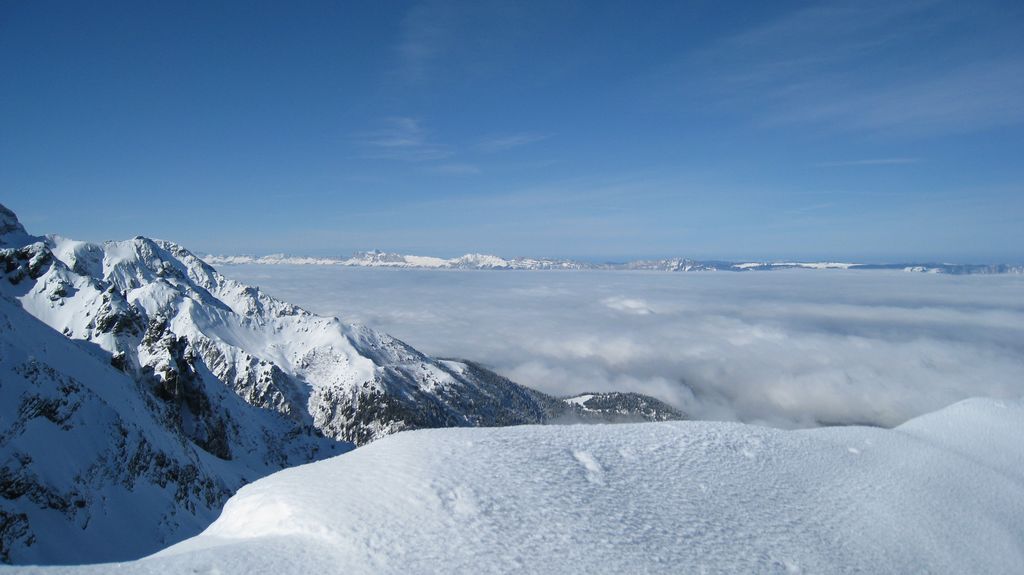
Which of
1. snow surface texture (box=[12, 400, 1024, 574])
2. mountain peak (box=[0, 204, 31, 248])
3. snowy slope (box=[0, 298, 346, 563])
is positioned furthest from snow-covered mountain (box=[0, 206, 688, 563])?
mountain peak (box=[0, 204, 31, 248])

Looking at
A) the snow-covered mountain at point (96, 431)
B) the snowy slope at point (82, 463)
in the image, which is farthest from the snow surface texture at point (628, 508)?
the snow-covered mountain at point (96, 431)

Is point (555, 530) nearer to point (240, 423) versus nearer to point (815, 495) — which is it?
point (815, 495)

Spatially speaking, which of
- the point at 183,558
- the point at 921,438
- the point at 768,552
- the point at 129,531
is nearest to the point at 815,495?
the point at 768,552

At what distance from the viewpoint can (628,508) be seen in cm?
1170

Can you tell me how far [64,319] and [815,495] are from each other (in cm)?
12105

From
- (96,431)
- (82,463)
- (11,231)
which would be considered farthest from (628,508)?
(11,231)

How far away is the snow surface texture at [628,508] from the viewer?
978cm

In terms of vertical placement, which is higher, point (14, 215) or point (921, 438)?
point (14, 215)

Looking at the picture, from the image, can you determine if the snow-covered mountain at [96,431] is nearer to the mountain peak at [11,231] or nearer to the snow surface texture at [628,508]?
the snow surface texture at [628,508]

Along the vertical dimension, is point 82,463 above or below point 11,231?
below

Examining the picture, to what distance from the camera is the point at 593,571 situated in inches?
372

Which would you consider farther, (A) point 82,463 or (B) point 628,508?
(A) point 82,463

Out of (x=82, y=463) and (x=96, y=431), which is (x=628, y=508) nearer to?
(x=82, y=463)

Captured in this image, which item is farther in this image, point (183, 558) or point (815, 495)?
point (815, 495)
